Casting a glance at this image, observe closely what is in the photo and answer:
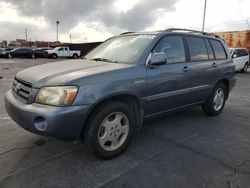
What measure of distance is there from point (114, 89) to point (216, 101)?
3122mm

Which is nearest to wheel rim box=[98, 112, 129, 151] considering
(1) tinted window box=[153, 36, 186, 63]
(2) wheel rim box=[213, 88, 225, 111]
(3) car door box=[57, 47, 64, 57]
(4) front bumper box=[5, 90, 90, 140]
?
(4) front bumper box=[5, 90, 90, 140]

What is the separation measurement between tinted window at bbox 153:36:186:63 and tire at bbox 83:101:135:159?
112 cm

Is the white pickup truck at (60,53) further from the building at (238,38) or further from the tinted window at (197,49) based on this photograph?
the tinted window at (197,49)

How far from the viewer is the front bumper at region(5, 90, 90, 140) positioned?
266 cm

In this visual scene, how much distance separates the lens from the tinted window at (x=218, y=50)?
5.14 metres

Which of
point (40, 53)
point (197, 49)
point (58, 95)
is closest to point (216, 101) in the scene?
point (197, 49)

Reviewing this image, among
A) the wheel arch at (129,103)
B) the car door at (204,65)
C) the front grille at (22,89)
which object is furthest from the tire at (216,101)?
the front grille at (22,89)

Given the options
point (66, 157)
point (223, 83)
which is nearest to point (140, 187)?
point (66, 157)

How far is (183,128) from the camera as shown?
453 cm

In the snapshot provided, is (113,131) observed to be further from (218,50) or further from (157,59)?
(218,50)

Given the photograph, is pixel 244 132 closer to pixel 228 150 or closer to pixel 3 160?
pixel 228 150

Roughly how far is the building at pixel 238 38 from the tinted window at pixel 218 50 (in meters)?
18.2

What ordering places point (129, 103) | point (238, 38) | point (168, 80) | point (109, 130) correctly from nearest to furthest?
point (109, 130) < point (129, 103) < point (168, 80) < point (238, 38)

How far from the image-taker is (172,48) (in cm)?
402
